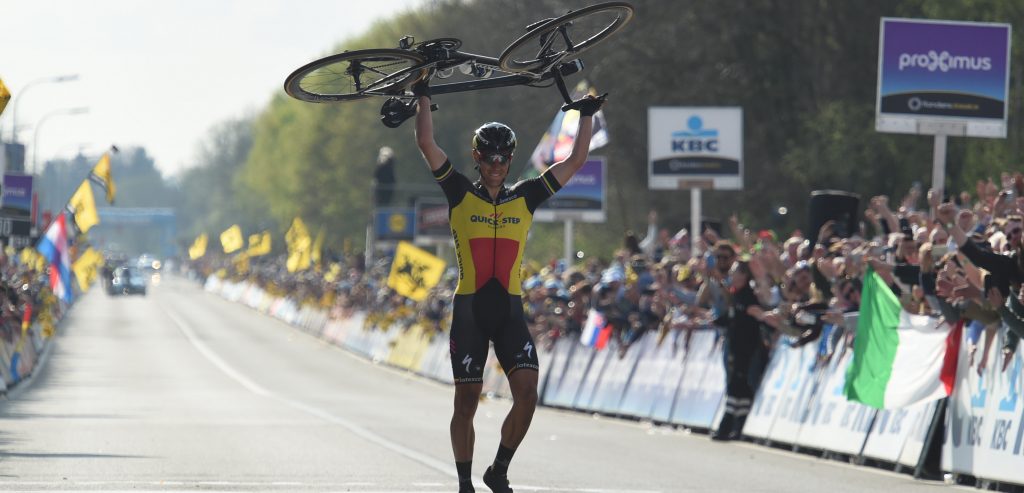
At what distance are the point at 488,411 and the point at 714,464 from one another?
1032 centimetres

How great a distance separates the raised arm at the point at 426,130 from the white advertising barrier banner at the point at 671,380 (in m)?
12.2

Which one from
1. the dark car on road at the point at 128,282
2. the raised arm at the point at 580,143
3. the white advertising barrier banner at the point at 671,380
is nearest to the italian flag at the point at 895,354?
the white advertising barrier banner at the point at 671,380

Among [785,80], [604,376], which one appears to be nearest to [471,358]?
[604,376]

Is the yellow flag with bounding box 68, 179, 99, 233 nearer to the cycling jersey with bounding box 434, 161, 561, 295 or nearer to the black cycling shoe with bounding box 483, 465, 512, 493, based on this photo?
the cycling jersey with bounding box 434, 161, 561, 295

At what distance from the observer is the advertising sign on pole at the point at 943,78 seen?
19.4 metres

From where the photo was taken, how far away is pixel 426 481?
1297cm

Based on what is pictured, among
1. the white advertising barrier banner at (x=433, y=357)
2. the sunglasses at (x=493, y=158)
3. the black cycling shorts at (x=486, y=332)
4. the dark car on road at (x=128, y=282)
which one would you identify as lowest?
the dark car on road at (x=128, y=282)

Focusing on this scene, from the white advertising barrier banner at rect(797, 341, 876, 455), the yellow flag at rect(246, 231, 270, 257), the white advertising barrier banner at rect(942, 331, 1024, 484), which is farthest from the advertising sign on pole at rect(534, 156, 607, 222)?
the yellow flag at rect(246, 231, 270, 257)

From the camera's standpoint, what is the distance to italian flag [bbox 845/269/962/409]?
49.4 feet

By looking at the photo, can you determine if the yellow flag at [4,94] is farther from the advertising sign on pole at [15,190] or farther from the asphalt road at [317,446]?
the advertising sign on pole at [15,190]

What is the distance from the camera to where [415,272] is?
4022cm

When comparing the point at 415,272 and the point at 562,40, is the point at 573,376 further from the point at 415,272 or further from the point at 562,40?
the point at 562,40

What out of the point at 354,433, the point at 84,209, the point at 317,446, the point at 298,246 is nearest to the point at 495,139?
the point at 317,446

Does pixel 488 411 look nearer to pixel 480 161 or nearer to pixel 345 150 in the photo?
pixel 480 161
